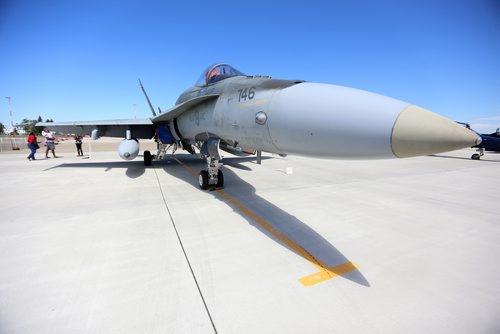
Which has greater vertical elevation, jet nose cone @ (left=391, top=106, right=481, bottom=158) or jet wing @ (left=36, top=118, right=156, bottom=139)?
jet wing @ (left=36, top=118, right=156, bottom=139)

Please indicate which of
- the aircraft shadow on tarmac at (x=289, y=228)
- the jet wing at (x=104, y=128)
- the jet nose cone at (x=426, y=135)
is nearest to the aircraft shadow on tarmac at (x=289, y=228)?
the aircraft shadow on tarmac at (x=289, y=228)

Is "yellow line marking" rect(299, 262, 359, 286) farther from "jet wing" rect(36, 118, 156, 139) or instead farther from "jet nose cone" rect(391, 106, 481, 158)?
"jet wing" rect(36, 118, 156, 139)

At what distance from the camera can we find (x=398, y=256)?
2732mm

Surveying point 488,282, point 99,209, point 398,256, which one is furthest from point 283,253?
point 99,209

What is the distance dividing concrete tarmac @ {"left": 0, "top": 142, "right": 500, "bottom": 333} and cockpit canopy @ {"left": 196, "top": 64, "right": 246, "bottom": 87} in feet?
8.76

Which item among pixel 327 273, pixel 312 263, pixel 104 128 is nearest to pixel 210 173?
pixel 312 263

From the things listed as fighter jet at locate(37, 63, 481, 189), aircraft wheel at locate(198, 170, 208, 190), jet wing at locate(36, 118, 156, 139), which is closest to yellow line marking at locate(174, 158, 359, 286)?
fighter jet at locate(37, 63, 481, 189)

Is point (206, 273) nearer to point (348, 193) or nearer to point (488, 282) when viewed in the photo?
point (488, 282)

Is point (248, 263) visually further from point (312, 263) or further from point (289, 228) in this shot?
point (289, 228)

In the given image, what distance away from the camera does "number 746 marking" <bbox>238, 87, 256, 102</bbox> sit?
325 centimetres

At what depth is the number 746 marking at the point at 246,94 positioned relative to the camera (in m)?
3.25

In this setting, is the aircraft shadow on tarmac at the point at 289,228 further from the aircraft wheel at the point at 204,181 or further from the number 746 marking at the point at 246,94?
the number 746 marking at the point at 246,94

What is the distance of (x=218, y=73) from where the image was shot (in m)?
4.99

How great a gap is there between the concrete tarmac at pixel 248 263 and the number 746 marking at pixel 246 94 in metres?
1.99
